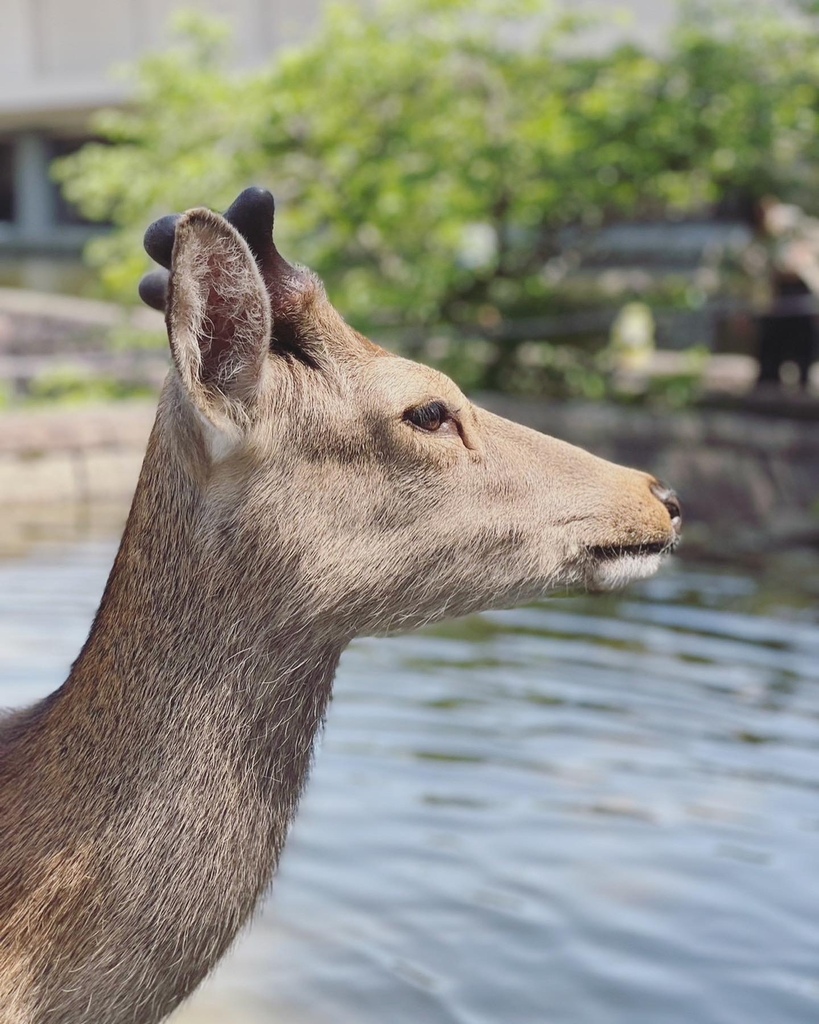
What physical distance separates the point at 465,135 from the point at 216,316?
34.8ft

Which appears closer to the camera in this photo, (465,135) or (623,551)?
(623,551)

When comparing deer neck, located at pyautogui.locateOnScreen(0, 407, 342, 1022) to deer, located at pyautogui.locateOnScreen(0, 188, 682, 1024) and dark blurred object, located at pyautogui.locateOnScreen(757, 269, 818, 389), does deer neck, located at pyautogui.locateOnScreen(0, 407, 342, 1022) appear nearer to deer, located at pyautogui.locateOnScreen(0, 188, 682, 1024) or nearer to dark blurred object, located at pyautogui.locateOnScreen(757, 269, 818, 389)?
deer, located at pyautogui.locateOnScreen(0, 188, 682, 1024)

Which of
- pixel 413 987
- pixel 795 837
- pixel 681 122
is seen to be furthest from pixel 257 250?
pixel 681 122

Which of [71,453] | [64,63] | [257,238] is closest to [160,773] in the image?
[257,238]

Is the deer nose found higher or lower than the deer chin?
higher

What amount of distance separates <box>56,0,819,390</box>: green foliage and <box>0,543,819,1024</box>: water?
5.43m

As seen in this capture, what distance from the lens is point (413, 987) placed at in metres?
4.43

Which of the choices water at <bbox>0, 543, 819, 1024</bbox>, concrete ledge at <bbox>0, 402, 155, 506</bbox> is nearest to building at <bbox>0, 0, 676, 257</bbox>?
concrete ledge at <bbox>0, 402, 155, 506</bbox>

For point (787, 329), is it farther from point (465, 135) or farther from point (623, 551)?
point (623, 551)

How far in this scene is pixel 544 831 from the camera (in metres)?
5.53

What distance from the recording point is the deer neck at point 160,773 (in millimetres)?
2736

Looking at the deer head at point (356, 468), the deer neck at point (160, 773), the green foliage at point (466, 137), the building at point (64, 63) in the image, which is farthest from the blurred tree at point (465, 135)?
the deer neck at point (160, 773)

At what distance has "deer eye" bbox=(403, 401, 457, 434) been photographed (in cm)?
299

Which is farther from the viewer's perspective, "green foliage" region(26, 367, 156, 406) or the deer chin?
"green foliage" region(26, 367, 156, 406)
